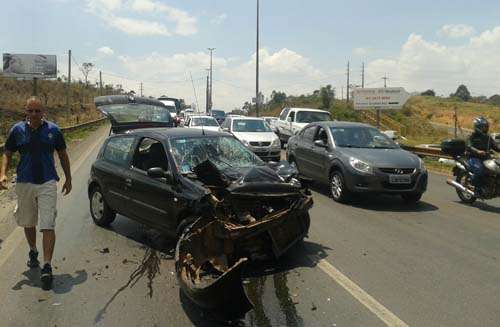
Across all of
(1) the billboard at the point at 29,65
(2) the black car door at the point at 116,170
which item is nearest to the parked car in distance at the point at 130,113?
(2) the black car door at the point at 116,170

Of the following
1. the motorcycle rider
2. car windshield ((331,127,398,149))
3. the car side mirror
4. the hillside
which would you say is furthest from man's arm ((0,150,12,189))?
the hillside

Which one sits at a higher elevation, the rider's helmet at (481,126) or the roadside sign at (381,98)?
the roadside sign at (381,98)

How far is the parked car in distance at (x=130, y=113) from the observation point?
534 inches

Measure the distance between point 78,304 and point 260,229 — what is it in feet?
6.27

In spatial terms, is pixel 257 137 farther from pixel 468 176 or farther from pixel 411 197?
pixel 468 176

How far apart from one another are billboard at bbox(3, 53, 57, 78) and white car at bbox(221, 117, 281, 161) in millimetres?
38602

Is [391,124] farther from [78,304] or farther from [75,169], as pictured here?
[78,304]

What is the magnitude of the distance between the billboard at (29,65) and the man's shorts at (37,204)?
165 ft

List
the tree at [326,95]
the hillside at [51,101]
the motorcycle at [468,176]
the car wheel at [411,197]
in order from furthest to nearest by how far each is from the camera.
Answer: the tree at [326,95] → the hillside at [51,101] → the car wheel at [411,197] → the motorcycle at [468,176]

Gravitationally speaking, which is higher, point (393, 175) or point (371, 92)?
point (371, 92)

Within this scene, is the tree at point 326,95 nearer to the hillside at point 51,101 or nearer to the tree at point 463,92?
the hillside at point 51,101

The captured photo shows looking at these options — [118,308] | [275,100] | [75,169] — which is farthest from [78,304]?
[275,100]

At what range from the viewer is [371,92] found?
29453mm

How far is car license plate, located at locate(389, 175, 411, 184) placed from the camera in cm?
973
